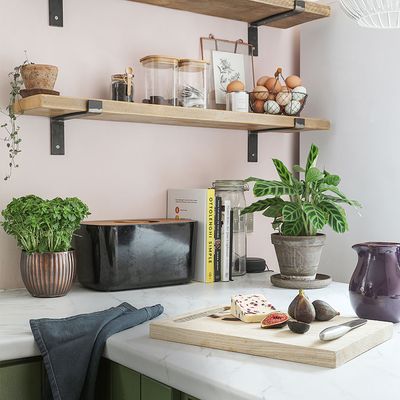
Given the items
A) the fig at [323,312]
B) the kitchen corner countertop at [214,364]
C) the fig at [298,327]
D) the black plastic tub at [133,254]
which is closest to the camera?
the kitchen corner countertop at [214,364]

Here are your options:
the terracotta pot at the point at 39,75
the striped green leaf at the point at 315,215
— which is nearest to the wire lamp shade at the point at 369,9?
the striped green leaf at the point at 315,215

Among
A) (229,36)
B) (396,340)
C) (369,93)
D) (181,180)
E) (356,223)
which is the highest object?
(229,36)

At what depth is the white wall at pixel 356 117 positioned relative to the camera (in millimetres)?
2139

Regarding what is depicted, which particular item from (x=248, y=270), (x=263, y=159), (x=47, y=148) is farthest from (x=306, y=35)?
(x=47, y=148)

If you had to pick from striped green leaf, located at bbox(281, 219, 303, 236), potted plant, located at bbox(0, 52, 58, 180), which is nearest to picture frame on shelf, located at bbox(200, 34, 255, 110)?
striped green leaf, located at bbox(281, 219, 303, 236)

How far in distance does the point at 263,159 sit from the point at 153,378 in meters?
1.34

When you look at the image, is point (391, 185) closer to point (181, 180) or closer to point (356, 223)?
point (356, 223)

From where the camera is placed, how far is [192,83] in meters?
2.05

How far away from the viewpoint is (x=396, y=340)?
133 cm

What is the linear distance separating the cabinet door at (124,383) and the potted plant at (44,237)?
0.44 m

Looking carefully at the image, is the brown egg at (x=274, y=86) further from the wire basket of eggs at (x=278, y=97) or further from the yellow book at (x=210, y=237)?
the yellow book at (x=210, y=237)

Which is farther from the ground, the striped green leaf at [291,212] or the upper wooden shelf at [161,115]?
the upper wooden shelf at [161,115]

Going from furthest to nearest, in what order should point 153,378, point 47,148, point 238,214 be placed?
1. point 238,214
2. point 47,148
3. point 153,378

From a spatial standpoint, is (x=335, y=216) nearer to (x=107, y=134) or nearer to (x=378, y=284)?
(x=378, y=284)
